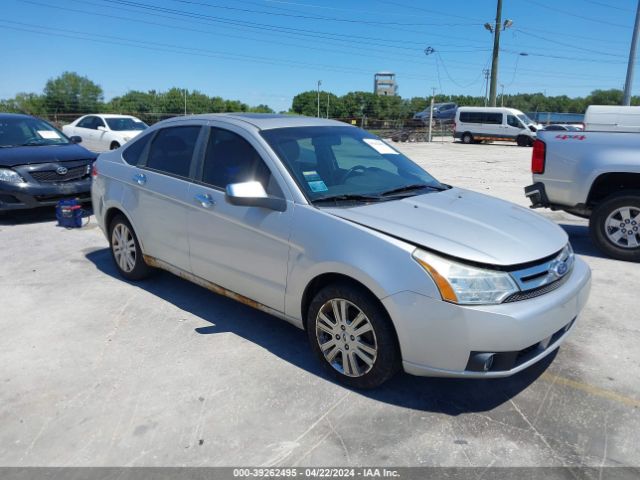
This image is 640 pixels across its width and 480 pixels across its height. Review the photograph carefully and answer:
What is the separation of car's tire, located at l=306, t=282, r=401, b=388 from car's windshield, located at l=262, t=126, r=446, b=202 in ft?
2.31

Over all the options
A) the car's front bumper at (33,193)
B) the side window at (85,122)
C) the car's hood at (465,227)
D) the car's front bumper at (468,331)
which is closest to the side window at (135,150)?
the car's hood at (465,227)

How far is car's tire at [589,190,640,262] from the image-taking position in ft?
19.2

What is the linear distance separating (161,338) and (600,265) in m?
4.70

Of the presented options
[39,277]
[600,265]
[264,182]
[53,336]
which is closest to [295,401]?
[264,182]

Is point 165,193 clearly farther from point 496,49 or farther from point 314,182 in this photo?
point 496,49

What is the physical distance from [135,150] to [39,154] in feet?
13.2

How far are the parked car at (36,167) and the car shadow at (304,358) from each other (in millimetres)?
3366

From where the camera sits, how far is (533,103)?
9612 centimetres

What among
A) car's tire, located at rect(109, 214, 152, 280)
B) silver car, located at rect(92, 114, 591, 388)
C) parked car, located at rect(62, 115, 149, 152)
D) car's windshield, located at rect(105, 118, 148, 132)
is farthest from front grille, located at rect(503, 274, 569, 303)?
car's windshield, located at rect(105, 118, 148, 132)

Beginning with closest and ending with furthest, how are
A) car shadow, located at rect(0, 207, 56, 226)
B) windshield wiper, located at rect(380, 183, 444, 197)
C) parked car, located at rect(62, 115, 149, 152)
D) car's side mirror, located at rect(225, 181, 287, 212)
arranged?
car's side mirror, located at rect(225, 181, 287, 212)
windshield wiper, located at rect(380, 183, 444, 197)
car shadow, located at rect(0, 207, 56, 226)
parked car, located at rect(62, 115, 149, 152)

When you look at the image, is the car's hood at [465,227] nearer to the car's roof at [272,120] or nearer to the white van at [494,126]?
the car's roof at [272,120]

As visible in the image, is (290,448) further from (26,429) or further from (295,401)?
(26,429)

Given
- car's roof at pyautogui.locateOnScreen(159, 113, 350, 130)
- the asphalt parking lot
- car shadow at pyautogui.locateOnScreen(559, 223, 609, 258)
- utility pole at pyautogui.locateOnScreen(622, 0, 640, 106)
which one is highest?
utility pole at pyautogui.locateOnScreen(622, 0, 640, 106)

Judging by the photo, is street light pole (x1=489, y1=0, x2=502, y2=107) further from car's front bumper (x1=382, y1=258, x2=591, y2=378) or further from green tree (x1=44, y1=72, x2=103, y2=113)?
car's front bumper (x1=382, y1=258, x2=591, y2=378)
